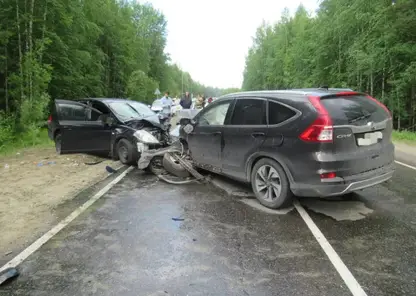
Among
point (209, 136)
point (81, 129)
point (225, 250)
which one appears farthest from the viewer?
point (81, 129)

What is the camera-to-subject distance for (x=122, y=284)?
9.37 ft

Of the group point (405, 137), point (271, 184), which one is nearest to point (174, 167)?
point (271, 184)

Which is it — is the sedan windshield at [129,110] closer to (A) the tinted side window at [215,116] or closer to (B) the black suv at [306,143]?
(A) the tinted side window at [215,116]

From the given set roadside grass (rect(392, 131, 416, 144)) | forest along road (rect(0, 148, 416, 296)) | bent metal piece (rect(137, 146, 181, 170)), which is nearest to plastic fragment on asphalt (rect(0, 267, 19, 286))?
forest along road (rect(0, 148, 416, 296))

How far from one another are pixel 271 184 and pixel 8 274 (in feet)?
11.4

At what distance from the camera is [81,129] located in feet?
27.4

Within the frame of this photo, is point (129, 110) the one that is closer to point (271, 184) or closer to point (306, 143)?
point (271, 184)

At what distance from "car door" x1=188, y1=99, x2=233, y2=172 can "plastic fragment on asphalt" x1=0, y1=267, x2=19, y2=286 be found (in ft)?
11.6

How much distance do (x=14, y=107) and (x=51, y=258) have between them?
45.5ft

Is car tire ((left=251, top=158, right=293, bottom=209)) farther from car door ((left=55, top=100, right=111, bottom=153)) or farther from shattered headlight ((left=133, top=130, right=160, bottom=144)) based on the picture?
car door ((left=55, top=100, right=111, bottom=153))

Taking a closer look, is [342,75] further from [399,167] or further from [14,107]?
[14,107]

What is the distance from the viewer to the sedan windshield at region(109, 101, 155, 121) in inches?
331

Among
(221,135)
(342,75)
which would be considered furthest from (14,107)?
(342,75)

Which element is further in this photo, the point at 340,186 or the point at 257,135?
the point at 257,135
